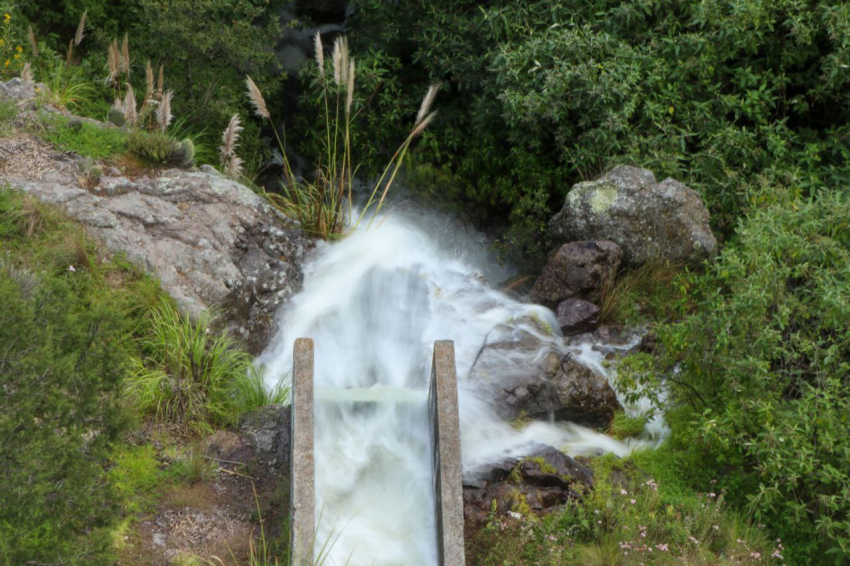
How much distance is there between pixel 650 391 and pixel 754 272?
132 centimetres

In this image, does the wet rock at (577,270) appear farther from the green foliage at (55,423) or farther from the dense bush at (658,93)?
the green foliage at (55,423)

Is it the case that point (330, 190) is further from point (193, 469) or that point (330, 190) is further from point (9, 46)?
point (9, 46)

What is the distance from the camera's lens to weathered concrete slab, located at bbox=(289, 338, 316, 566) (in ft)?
19.6

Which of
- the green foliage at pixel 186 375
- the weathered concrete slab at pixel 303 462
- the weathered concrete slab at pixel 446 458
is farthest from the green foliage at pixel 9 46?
the weathered concrete slab at pixel 446 458

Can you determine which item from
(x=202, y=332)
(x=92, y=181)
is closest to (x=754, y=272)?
(x=202, y=332)

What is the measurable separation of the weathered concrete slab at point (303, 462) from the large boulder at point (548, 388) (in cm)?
200

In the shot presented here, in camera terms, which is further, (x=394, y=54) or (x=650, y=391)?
(x=394, y=54)

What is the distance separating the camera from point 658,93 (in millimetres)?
10141

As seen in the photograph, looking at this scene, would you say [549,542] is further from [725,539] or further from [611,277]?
[611,277]

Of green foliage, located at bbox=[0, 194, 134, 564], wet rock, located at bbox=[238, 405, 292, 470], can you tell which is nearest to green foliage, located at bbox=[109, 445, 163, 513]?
wet rock, located at bbox=[238, 405, 292, 470]

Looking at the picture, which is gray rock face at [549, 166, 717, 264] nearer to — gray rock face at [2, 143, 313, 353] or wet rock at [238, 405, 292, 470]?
gray rock face at [2, 143, 313, 353]

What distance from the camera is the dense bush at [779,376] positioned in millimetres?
6473

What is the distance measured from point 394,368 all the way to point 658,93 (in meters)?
4.51

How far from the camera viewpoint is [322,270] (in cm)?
927
